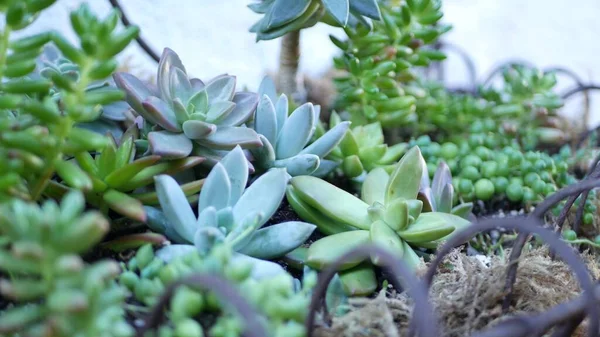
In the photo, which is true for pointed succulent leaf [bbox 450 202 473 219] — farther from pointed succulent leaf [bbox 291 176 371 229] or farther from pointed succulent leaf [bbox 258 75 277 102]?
pointed succulent leaf [bbox 258 75 277 102]

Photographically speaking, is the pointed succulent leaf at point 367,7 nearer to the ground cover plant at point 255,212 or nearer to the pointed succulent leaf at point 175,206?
the ground cover plant at point 255,212

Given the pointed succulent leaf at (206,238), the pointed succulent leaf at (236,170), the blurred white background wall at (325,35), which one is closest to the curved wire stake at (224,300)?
the pointed succulent leaf at (206,238)

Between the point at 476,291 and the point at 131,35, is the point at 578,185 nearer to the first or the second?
the point at 476,291

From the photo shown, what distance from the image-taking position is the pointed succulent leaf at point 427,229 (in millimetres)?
749

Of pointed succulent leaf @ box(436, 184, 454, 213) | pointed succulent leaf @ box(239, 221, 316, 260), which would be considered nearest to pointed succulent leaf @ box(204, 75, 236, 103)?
pointed succulent leaf @ box(239, 221, 316, 260)

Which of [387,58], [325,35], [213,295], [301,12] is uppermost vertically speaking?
[301,12]

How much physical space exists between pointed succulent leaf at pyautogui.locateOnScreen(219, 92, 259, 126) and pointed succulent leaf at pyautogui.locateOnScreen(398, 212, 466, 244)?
270 mm

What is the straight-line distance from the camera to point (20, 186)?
0.63 m

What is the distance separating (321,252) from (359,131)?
364mm

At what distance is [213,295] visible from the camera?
583mm

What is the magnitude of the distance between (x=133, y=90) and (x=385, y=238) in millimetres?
384

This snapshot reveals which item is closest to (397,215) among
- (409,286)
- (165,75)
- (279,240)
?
(279,240)

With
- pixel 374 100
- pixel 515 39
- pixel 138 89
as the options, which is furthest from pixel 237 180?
pixel 515 39

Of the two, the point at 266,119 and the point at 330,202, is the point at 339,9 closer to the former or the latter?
the point at 266,119
